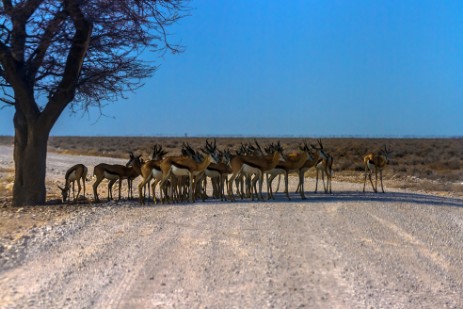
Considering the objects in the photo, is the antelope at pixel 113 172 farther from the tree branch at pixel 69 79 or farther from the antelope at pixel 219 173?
the antelope at pixel 219 173

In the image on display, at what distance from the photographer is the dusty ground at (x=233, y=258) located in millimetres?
7566

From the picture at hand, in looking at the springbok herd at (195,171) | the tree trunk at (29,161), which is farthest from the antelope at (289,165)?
the tree trunk at (29,161)

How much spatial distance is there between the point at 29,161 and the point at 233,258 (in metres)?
10.2

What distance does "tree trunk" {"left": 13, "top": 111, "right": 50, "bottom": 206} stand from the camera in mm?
17891

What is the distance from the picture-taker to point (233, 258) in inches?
377

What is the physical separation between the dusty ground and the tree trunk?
2.21 meters

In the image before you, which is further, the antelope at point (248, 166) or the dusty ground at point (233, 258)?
the antelope at point (248, 166)

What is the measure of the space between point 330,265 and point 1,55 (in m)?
11.8

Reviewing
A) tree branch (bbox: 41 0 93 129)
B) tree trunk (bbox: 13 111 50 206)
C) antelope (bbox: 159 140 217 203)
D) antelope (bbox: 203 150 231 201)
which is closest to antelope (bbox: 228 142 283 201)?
antelope (bbox: 203 150 231 201)

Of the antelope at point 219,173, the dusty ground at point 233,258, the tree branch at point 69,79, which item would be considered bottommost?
the dusty ground at point 233,258

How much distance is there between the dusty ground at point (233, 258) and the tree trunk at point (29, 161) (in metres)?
2.21

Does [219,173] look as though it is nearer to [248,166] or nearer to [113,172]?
[248,166]

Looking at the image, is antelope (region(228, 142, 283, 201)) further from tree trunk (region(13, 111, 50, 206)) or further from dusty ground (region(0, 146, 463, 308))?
tree trunk (region(13, 111, 50, 206))

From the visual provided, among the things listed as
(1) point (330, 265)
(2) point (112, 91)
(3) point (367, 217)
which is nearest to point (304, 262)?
(1) point (330, 265)
